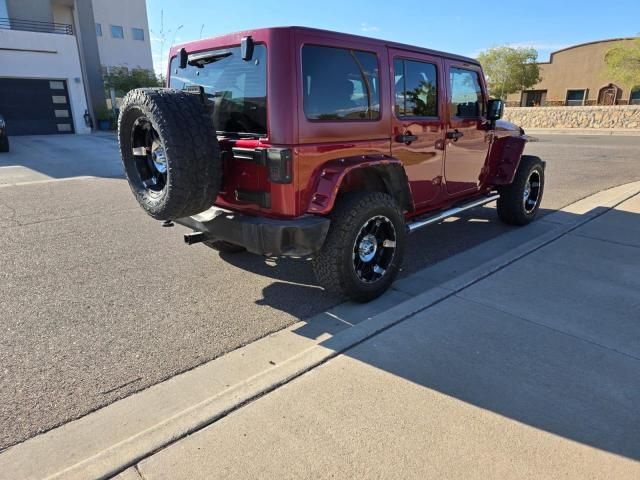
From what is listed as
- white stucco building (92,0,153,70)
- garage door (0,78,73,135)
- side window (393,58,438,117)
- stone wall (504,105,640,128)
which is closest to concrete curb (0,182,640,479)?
side window (393,58,438,117)

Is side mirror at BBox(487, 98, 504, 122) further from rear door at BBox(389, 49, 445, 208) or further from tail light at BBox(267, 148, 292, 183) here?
tail light at BBox(267, 148, 292, 183)

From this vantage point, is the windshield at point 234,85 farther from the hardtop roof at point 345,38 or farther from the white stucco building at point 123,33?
the white stucco building at point 123,33

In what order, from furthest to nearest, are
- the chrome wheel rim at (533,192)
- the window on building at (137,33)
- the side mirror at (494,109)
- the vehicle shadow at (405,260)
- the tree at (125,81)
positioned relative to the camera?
the window on building at (137,33) → the tree at (125,81) → the chrome wheel rim at (533,192) → the side mirror at (494,109) → the vehicle shadow at (405,260)

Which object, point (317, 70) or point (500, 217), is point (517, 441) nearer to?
point (317, 70)

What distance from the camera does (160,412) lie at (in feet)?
7.70

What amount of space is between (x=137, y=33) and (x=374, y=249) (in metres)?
35.8

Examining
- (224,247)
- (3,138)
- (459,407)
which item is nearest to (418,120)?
(224,247)

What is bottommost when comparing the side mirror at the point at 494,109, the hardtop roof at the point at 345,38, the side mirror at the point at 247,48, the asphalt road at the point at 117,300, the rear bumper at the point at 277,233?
the asphalt road at the point at 117,300

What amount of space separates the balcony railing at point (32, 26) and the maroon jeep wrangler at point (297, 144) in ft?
76.2

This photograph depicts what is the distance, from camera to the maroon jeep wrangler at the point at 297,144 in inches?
116

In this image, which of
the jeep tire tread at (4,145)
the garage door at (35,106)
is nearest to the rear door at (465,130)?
the jeep tire tread at (4,145)

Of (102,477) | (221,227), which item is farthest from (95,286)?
(102,477)

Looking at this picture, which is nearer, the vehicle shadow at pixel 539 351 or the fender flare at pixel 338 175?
the vehicle shadow at pixel 539 351

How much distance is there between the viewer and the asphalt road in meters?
2.59
